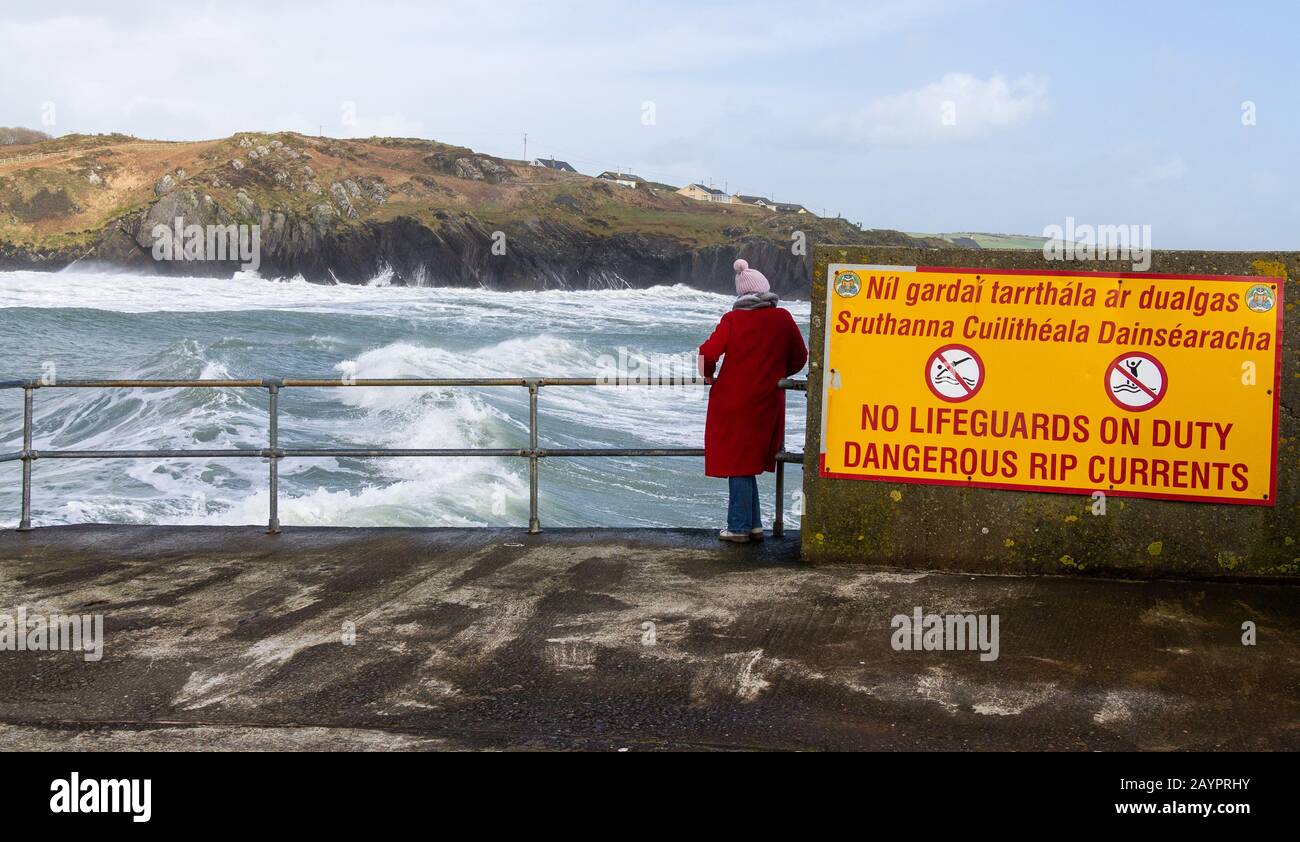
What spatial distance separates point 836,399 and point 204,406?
16501 millimetres

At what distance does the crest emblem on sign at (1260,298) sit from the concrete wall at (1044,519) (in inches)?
2.8

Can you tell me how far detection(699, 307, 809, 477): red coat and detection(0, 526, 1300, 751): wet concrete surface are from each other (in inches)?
21.9

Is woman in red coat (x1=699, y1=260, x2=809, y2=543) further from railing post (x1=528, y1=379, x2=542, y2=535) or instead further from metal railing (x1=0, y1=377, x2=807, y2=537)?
railing post (x1=528, y1=379, x2=542, y2=535)

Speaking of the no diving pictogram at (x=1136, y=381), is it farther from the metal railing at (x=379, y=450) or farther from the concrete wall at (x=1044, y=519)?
the metal railing at (x=379, y=450)

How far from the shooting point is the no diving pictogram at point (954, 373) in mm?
6695

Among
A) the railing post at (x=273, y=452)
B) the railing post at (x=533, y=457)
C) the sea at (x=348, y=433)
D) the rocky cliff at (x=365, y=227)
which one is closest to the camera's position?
the railing post at (x=533, y=457)

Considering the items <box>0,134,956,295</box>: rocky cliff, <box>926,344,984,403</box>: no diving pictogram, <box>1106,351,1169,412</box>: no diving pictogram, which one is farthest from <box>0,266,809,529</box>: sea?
<box>0,134,956,295</box>: rocky cliff

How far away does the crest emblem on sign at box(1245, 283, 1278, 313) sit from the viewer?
20.8ft

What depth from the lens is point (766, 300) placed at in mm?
7449

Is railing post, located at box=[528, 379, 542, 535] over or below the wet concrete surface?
over

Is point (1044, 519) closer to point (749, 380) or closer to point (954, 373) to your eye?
point (954, 373)

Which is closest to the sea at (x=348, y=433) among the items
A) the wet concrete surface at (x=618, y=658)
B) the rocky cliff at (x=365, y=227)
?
the wet concrete surface at (x=618, y=658)

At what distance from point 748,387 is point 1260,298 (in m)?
2.70
